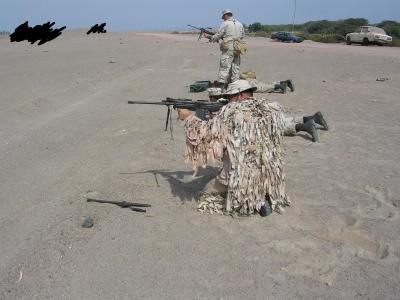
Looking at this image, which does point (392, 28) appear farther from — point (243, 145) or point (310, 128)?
point (243, 145)

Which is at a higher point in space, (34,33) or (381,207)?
(34,33)

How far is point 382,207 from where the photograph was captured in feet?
16.4

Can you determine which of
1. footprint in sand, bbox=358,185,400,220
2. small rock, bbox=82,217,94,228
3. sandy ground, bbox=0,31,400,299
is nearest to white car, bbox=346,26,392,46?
sandy ground, bbox=0,31,400,299

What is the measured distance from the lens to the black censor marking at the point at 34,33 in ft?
10.2

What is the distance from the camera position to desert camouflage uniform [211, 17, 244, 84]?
10086 mm

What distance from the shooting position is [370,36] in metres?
32.0

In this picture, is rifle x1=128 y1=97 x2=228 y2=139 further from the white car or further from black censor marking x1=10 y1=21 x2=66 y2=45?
the white car

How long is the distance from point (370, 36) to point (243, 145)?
30919 millimetres

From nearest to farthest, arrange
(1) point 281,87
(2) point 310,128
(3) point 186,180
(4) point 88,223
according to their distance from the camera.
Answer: (4) point 88,223, (3) point 186,180, (2) point 310,128, (1) point 281,87

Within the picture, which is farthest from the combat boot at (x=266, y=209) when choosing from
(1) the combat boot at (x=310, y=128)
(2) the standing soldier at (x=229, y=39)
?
(2) the standing soldier at (x=229, y=39)

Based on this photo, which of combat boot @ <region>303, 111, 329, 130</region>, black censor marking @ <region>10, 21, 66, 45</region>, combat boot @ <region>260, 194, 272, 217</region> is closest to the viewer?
black censor marking @ <region>10, 21, 66, 45</region>

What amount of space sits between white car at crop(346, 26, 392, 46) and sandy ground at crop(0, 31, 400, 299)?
24.3 m

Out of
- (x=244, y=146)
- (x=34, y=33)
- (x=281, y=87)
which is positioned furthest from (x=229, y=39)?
(x=34, y=33)

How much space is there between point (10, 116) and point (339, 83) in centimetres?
893
